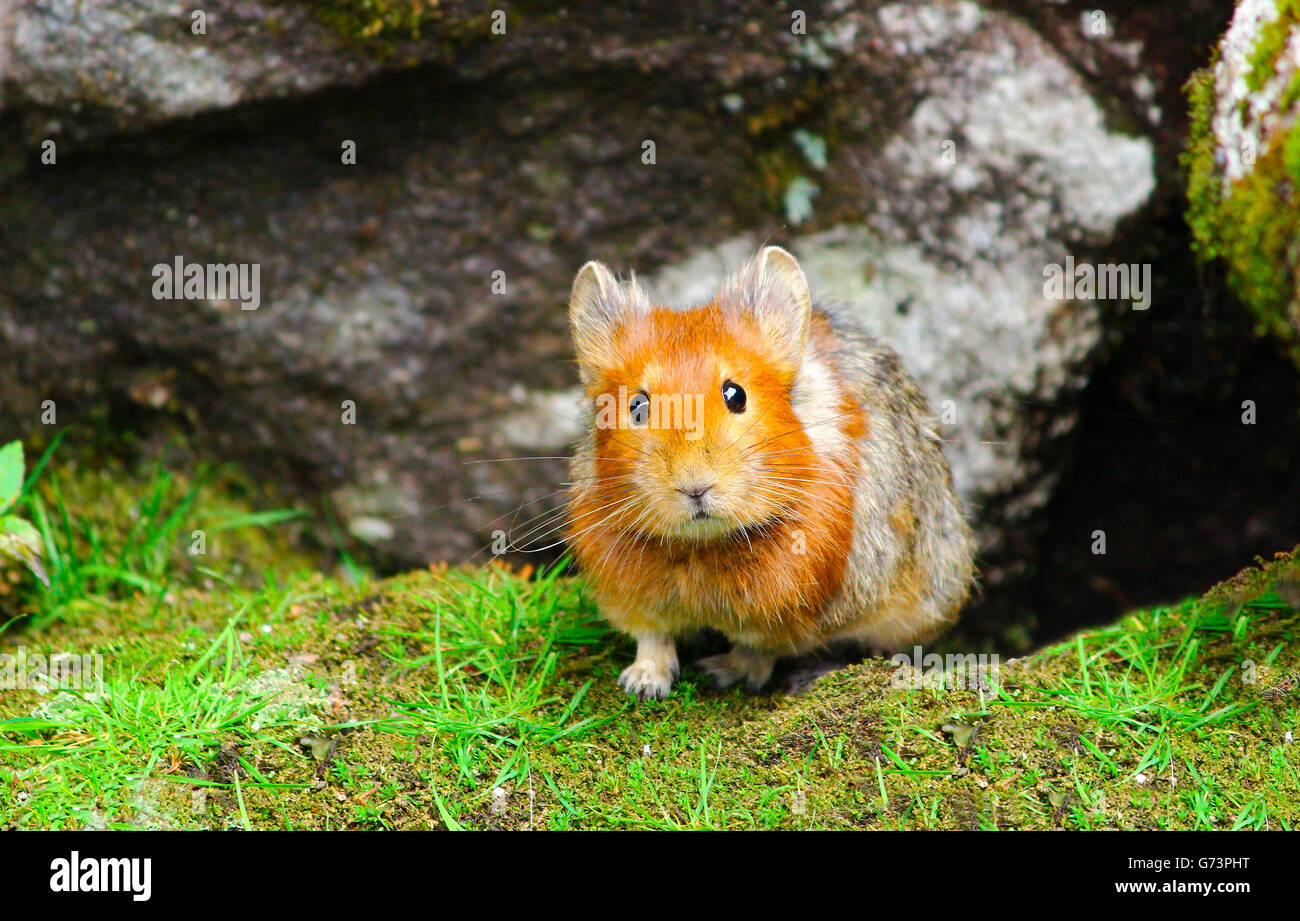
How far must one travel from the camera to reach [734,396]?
5.30 meters

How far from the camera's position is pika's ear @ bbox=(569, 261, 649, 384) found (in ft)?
18.7

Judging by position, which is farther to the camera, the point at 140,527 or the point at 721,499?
the point at 140,527

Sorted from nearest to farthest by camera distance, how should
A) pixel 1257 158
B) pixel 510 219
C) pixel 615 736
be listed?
pixel 615 736 → pixel 1257 158 → pixel 510 219

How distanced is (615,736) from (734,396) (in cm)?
183

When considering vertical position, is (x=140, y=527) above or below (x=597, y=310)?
below

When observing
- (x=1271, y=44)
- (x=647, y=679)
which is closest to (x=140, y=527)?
(x=647, y=679)

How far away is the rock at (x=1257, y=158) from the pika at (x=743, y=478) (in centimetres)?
203

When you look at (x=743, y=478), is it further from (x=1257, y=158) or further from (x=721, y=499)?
A: (x=1257, y=158)

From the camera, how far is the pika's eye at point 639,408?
5.32 m

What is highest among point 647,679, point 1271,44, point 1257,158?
point 1271,44

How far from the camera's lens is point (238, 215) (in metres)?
8.18

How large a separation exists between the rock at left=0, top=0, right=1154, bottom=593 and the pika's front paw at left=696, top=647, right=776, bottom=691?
2414 mm

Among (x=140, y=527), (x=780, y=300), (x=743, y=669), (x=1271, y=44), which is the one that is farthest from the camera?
(x=140, y=527)
